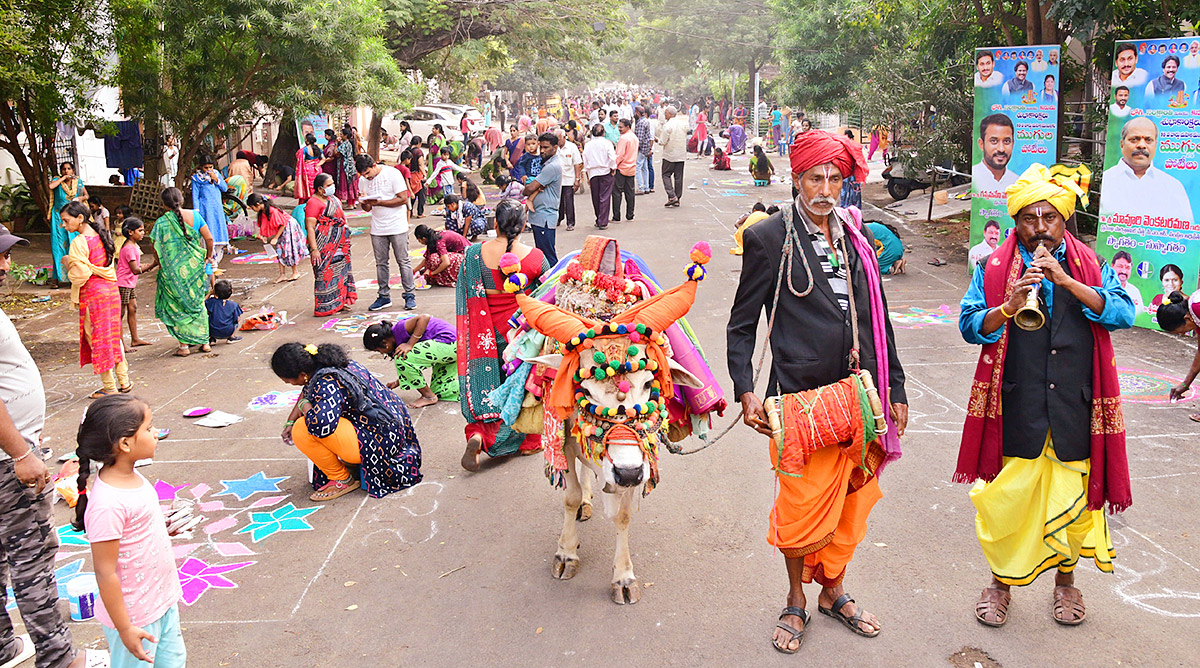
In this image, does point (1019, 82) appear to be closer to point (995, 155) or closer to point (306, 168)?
point (995, 155)

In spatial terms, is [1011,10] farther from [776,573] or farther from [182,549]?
[182,549]

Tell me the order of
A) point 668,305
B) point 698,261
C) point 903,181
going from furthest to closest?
point 903,181 < point 698,261 < point 668,305

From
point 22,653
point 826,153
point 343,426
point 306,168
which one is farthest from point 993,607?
point 306,168

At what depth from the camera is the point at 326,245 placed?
38.3 feet

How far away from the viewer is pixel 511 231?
272 inches

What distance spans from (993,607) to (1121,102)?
6826mm

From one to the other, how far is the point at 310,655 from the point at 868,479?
273 centimetres

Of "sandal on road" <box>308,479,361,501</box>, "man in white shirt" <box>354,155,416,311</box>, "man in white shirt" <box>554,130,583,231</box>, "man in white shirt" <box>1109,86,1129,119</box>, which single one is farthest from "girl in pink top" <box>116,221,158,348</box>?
"man in white shirt" <box>1109,86,1129,119</box>

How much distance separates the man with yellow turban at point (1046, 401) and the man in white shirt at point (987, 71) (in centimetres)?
791

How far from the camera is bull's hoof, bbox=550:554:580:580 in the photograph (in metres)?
5.35

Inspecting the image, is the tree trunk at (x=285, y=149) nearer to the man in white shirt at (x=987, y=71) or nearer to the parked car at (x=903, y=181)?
the parked car at (x=903, y=181)

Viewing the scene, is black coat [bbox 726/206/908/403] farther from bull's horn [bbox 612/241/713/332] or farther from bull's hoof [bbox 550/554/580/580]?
Result: bull's hoof [bbox 550/554/580/580]

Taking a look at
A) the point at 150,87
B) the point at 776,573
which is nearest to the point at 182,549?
the point at 776,573

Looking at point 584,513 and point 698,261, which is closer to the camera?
point 698,261
